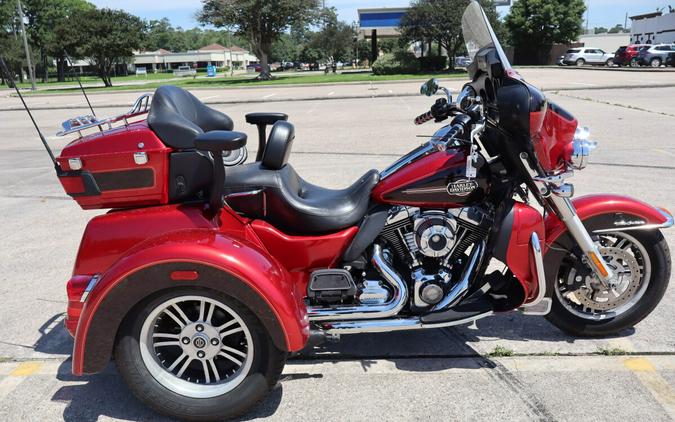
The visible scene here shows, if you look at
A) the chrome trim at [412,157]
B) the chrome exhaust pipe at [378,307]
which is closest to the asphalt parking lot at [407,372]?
the chrome exhaust pipe at [378,307]

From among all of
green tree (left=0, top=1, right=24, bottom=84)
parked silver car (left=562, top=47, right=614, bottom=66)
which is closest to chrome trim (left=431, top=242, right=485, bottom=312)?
parked silver car (left=562, top=47, right=614, bottom=66)

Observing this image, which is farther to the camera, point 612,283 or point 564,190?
point 612,283

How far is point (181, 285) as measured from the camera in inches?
100

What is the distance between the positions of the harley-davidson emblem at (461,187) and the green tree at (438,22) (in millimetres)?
35696

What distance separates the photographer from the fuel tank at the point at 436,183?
9.32 feet

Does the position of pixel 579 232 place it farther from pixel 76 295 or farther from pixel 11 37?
pixel 11 37

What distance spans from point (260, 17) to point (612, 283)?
117ft

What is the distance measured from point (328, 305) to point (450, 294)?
673 mm

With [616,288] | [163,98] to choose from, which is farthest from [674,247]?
[163,98]

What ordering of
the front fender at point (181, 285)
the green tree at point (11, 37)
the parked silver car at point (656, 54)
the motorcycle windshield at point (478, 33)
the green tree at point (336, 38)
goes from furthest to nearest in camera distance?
the green tree at point (336, 38)
the green tree at point (11, 37)
the parked silver car at point (656, 54)
the motorcycle windshield at point (478, 33)
the front fender at point (181, 285)

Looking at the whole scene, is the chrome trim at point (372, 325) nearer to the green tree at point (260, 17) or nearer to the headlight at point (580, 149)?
the headlight at point (580, 149)

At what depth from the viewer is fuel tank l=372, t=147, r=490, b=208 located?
284 centimetres

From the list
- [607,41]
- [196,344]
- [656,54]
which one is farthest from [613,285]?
[607,41]

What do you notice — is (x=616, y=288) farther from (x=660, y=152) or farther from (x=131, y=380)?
(x=660, y=152)
